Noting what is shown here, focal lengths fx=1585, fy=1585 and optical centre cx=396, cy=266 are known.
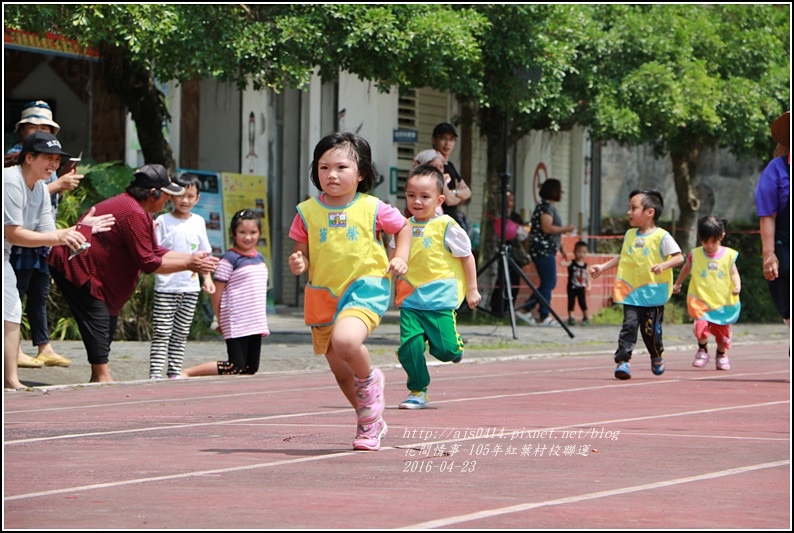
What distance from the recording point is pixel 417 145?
26.0 meters

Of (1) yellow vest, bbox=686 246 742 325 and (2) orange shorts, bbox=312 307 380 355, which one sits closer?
(2) orange shorts, bbox=312 307 380 355

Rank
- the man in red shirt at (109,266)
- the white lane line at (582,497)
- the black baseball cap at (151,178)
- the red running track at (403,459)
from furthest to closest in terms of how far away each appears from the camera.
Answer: the black baseball cap at (151,178), the man in red shirt at (109,266), the red running track at (403,459), the white lane line at (582,497)

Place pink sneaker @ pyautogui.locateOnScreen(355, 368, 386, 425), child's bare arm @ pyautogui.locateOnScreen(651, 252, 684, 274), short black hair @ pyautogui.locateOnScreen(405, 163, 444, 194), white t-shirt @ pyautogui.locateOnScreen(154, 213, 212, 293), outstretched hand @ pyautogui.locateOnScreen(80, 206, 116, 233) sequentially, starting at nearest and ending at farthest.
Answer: pink sneaker @ pyautogui.locateOnScreen(355, 368, 386, 425) → short black hair @ pyautogui.locateOnScreen(405, 163, 444, 194) → outstretched hand @ pyautogui.locateOnScreen(80, 206, 116, 233) → white t-shirt @ pyautogui.locateOnScreen(154, 213, 212, 293) → child's bare arm @ pyautogui.locateOnScreen(651, 252, 684, 274)

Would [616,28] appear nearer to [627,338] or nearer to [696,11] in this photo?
[696,11]

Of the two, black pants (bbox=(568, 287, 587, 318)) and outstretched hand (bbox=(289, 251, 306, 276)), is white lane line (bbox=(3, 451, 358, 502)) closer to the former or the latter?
outstretched hand (bbox=(289, 251, 306, 276))

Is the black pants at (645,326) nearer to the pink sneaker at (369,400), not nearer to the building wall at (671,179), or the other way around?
the pink sneaker at (369,400)

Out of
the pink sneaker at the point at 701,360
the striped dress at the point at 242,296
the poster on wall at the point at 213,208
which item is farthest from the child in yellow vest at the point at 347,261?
the poster on wall at the point at 213,208

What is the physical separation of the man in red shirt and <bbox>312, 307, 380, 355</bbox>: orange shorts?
417 centimetres

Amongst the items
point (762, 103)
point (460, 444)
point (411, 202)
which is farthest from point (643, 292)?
point (762, 103)

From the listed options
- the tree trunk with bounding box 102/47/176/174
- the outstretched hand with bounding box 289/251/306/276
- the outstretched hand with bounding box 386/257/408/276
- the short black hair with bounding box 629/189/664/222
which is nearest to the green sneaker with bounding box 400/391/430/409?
the outstretched hand with bounding box 386/257/408/276

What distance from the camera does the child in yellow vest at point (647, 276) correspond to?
1355cm

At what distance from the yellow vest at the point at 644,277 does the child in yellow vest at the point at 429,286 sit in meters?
3.61

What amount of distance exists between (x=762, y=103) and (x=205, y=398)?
1613cm

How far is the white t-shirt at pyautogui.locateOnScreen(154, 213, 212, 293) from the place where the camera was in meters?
13.0
